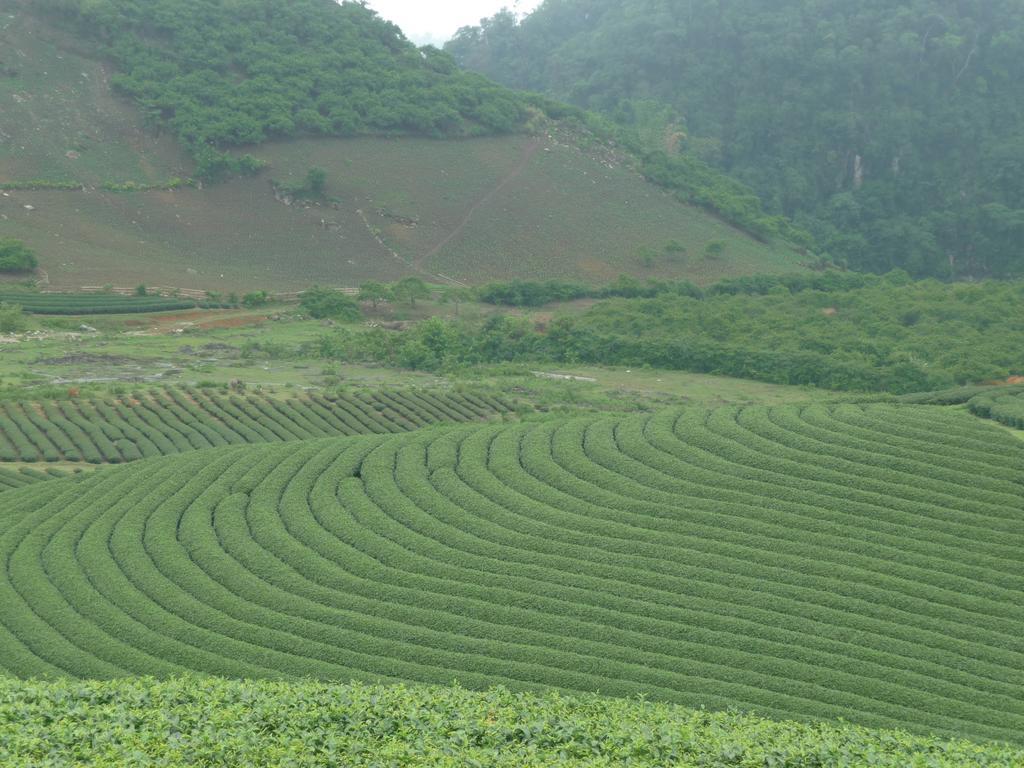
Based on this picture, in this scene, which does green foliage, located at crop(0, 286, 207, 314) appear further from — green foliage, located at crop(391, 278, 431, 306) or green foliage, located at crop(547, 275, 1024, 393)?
green foliage, located at crop(547, 275, 1024, 393)

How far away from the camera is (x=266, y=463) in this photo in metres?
31.5

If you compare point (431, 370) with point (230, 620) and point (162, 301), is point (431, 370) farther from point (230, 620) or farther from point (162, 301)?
point (230, 620)

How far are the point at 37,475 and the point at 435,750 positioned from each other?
27435mm

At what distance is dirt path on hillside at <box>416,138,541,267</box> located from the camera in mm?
83312

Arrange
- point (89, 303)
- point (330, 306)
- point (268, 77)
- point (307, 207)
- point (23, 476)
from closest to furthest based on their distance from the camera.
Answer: point (23, 476) → point (89, 303) → point (330, 306) → point (307, 207) → point (268, 77)

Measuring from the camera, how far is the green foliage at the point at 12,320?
60.1 metres

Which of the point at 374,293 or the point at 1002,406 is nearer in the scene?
the point at 1002,406

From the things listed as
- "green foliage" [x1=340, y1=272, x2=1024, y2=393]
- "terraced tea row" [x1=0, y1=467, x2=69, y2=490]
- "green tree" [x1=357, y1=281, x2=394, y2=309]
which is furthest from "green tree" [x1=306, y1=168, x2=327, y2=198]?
"terraced tea row" [x1=0, y1=467, x2=69, y2=490]

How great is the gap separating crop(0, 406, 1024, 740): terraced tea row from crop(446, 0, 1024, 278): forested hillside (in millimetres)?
78056

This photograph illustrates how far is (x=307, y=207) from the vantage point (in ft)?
275

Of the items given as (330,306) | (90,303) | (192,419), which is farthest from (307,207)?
(192,419)

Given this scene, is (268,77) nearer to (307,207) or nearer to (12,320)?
(307,207)

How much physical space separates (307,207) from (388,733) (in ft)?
235

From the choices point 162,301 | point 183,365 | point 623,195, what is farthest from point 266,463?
point 623,195
